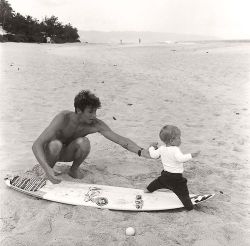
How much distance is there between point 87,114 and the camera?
12.8ft

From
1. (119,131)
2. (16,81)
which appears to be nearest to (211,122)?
(119,131)

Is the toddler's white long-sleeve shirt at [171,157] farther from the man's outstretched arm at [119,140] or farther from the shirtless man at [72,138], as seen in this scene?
the man's outstretched arm at [119,140]

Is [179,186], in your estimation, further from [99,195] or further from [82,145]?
[82,145]

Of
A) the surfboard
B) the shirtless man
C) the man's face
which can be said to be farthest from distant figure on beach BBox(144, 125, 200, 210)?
the man's face

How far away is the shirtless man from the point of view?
3836 millimetres

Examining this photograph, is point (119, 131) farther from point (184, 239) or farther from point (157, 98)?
point (184, 239)

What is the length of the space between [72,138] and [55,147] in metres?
0.32

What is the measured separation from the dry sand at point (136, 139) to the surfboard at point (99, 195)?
0.28ft

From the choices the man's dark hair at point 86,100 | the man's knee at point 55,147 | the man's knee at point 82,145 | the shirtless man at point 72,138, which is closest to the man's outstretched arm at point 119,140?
the shirtless man at point 72,138

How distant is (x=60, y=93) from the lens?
354 inches

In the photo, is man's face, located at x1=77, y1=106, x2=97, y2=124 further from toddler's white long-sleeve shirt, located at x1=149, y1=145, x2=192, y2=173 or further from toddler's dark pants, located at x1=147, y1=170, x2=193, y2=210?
toddler's dark pants, located at x1=147, y1=170, x2=193, y2=210

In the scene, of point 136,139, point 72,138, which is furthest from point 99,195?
point 136,139

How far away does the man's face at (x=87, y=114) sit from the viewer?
3.88m

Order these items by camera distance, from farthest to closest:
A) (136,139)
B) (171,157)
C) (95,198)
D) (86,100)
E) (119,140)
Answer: (136,139) → (119,140) → (86,100) → (95,198) → (171,157)
